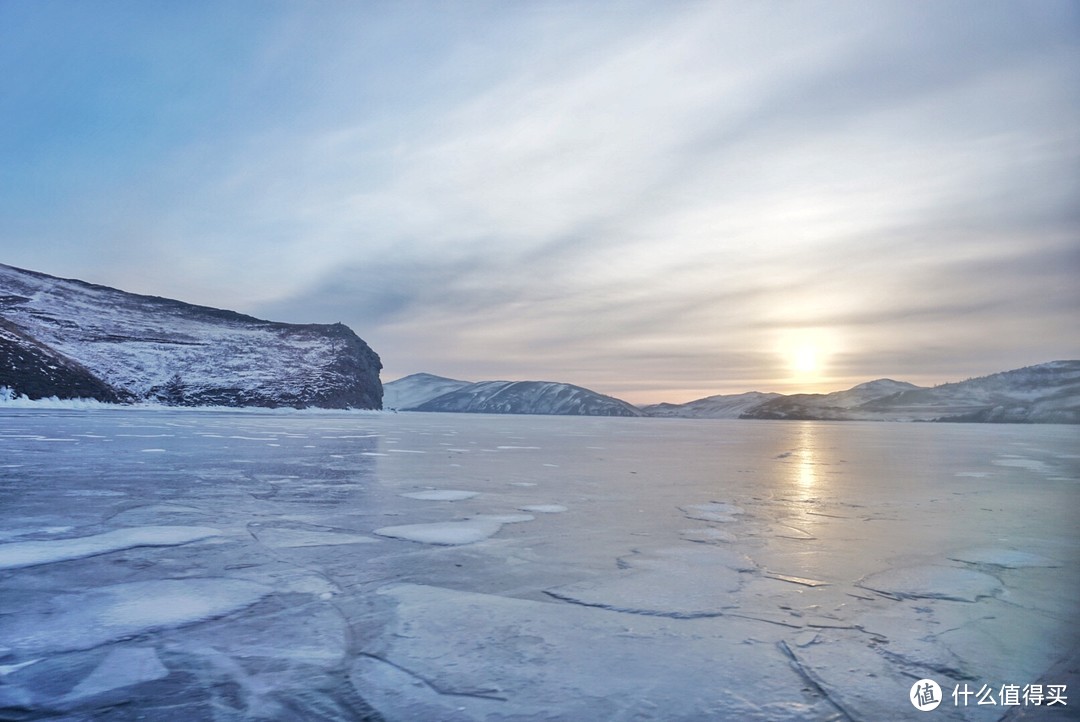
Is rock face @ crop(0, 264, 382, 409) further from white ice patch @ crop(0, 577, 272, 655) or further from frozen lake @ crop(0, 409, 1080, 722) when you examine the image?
white ice patch @ crop(0, 577, 272, 655)

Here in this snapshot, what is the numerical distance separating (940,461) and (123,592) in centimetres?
2166

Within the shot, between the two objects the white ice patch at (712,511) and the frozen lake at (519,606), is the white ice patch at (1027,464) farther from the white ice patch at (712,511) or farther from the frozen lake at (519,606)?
the white ice patch at (712,511)

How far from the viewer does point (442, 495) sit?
9.57 m

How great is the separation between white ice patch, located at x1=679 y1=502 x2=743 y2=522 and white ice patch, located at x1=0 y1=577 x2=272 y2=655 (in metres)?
5.53

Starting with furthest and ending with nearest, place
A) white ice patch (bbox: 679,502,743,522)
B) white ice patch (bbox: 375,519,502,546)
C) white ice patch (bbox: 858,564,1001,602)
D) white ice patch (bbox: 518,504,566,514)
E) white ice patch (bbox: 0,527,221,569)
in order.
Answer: white ice patch (bbox: 518,504,566,514) < white ice patch (bbox: 679,502,743,522) < white ice patch (bbox: 375,519,502,546) < white ice patch (bbox: 0,527,221,569) < white ice patch (bbox: 858,564,1001,602)

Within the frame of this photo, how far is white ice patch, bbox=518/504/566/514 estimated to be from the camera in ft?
27.2

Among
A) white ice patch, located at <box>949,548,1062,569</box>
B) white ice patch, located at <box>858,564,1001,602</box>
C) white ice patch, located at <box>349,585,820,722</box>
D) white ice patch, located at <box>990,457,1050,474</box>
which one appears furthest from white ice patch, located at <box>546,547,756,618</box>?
white ice patch, located at <box>990,457,1050,474</box>

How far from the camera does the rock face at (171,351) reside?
73.7m

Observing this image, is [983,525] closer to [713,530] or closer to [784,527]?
[784,527]

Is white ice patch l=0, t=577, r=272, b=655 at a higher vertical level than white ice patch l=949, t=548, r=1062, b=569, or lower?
higher

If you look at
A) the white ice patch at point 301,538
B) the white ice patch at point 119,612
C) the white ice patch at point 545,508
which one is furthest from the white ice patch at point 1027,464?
the white ice patch at point 119,612

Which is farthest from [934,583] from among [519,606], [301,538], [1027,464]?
[1027,464]

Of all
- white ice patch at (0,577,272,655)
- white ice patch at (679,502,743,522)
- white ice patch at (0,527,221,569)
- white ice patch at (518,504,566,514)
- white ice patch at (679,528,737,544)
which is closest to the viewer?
white ice patch at (0,577,272,655)

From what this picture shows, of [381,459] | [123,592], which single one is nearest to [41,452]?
[381,459]
